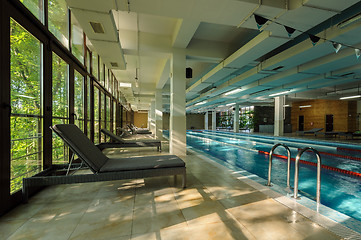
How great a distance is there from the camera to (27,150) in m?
2.37

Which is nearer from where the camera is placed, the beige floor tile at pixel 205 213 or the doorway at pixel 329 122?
the beige floor tile at pixel 205 213

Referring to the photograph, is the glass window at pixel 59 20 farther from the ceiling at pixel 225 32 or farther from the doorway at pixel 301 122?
the doorway at pixel 301 122

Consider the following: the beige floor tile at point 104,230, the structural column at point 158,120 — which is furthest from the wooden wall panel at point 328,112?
the beige floor tile at point 104,230

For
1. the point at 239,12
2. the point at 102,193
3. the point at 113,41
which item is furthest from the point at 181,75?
the point at 102,193

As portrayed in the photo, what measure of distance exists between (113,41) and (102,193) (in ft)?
11.2

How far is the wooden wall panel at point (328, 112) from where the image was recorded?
14500 mm

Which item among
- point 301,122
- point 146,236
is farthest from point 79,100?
point 301,122

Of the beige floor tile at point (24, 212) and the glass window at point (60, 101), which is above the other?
the glass window at point (60, 101)

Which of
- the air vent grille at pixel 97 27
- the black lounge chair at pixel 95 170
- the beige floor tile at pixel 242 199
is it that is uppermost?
the air vent grille at pixel 97 27

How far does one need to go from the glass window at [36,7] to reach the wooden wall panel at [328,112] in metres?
20.5

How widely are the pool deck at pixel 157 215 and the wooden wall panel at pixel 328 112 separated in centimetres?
1798

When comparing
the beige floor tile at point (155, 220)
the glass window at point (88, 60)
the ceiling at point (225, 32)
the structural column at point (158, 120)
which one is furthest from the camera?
the structural column at point (158, 120)

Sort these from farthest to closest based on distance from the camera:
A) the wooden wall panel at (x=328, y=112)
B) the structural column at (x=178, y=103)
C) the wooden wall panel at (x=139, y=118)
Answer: the wooden wall panel at (x=139, y=118)
the wooden wall panel at (x=328, y=112)
the structural column at (x=178, y=103)

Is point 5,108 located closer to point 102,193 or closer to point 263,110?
point 102,193
